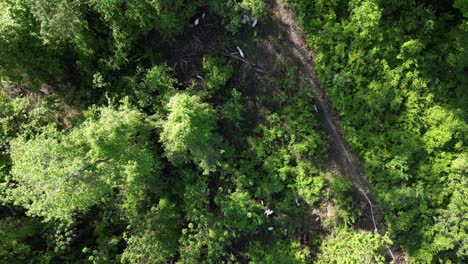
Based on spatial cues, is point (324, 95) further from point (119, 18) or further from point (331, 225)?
point (119, 18)

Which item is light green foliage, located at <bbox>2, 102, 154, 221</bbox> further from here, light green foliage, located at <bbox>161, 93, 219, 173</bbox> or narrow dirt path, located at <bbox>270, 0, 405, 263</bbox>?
narrow dirt path, located at <bbox>270, 0, 405, 263</bbox>

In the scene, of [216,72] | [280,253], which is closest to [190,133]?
[216,72]

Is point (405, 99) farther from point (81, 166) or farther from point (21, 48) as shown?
point (21, 48)

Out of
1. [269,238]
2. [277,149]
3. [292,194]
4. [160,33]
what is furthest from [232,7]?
[269,238]

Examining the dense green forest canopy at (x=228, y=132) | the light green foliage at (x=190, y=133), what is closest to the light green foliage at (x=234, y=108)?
the dense green forest canopy at (x=228, y=132)

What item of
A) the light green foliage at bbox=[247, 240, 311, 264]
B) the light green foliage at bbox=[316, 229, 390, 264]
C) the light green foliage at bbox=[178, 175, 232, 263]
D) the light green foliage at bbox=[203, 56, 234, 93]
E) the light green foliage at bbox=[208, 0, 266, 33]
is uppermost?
the light green foliage at bbox=[208, 0, 266, 33]

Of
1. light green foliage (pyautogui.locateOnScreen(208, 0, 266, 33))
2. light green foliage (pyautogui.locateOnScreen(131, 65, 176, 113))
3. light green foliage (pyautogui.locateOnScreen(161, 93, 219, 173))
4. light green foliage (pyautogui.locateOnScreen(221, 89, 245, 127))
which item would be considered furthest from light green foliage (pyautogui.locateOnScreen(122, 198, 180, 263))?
light green foliage (pyautogui.locateOnScreen(208, 0, 266, 33))
